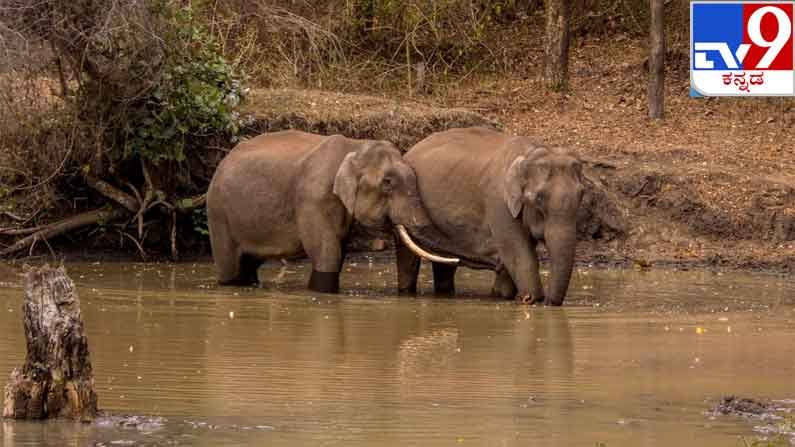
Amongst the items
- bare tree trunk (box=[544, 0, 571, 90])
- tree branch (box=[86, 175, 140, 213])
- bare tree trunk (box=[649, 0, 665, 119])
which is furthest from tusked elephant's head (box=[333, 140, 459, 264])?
bare tree trunk (box=[544, 0, 571, 90])

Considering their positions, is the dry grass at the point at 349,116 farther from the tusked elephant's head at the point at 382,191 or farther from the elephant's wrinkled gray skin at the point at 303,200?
the tusked elephant's head at the point at 382,191

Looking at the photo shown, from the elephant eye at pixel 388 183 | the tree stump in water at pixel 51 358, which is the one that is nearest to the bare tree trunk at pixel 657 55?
the elephant eye at pixel 388 183

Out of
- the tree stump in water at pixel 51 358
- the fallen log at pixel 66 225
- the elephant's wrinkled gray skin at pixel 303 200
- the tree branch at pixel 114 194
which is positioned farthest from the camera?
the tree branch at pixel 114 194

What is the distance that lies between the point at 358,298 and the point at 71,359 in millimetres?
7244

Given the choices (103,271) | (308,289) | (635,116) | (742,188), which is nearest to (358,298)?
(308,289)

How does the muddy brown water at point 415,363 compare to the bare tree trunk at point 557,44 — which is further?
the bare tree trunk at point 557,44

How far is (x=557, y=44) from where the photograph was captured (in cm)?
2636

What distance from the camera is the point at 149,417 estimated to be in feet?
32.4

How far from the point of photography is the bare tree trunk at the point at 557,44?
2623 centimetres

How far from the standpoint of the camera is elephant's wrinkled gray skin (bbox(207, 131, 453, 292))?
17.6 m

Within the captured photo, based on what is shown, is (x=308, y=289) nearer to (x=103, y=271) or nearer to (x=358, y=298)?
(x=358, y=298)

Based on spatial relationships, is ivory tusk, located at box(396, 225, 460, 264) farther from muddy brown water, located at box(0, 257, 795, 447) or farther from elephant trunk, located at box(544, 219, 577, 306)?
elephant trunk, located at box(544, 219, 577, 306)

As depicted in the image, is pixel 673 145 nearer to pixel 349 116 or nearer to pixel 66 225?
pixel 349 116

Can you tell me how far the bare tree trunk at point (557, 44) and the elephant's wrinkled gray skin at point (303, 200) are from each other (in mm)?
8158
